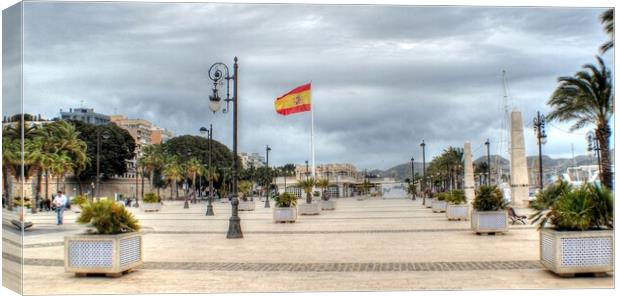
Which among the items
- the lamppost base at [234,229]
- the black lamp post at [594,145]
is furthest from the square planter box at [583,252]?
the lamppost base at [234,229]

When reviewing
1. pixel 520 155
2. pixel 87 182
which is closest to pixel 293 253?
pixel 520 155

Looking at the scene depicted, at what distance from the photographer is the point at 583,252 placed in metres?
9.71

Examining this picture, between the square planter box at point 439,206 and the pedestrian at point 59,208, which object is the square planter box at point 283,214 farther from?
the square planter box at point 439,206

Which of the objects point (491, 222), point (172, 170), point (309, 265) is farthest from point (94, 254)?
point (172, 170)

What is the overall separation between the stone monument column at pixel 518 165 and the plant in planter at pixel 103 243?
28.5m

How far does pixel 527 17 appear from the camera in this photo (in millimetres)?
10336

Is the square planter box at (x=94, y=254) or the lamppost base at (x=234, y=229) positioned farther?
the lamppost base at (x=234, y=229)

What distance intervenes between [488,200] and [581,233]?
9869 millimetres

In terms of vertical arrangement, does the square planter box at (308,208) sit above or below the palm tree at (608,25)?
below

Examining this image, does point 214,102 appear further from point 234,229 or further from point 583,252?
point 583,252

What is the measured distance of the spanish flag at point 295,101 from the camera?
141ft

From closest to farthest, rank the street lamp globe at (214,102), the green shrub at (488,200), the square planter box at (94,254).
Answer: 1. the square planter box at (94,254)
2. the green shrub at (488,200)
3. the street lamp globe at (214,102)

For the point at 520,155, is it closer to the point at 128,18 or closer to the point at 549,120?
the point at 549,120

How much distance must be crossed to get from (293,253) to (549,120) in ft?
43.3
